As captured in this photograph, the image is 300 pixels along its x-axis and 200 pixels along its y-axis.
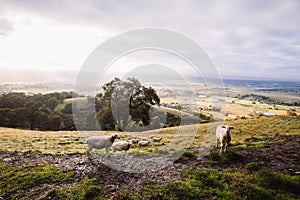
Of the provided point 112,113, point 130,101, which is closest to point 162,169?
point 130,101

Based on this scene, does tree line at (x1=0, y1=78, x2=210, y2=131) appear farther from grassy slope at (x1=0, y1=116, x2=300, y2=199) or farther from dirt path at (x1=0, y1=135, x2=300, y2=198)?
grassy slope at (x1=0, y1=116, x2=300, y2=199)

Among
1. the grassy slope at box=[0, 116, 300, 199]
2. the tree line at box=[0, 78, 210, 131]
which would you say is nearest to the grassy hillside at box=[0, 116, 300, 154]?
the tree line at box=[0, 78, 210, 131]

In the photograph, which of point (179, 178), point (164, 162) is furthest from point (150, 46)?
point (179, 178)

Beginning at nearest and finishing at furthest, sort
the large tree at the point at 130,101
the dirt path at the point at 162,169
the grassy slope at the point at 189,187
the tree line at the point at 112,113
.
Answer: the grassy slope at the point at 189,187
the dirt path at the point at 162,169
the tree line at the point at 112,113
the large tree at the point at 130,101

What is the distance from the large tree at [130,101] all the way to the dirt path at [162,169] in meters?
17.6

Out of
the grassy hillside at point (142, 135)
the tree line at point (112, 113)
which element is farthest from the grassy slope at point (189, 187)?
the tree line at point (112, 113)

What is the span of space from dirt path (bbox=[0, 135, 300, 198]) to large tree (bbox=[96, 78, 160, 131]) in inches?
694

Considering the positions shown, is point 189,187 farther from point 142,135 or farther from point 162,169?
point 142,135

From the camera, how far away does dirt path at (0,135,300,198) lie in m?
9.34

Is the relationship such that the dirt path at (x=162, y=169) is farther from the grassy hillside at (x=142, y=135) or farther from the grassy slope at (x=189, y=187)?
the grassy hillside at (x=142, y=135)

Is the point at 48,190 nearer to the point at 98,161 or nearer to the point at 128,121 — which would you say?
the point at 98,161

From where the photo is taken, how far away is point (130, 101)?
31.8 m

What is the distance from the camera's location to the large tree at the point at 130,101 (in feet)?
102

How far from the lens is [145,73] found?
548 inches
